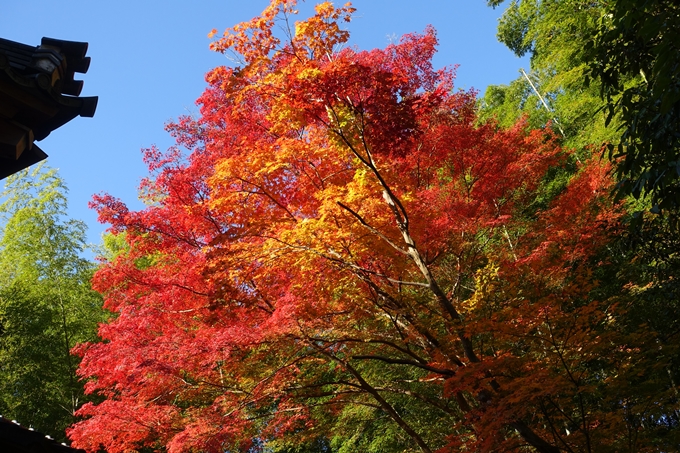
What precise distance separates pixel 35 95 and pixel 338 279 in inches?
211

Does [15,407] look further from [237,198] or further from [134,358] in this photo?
[237,198]

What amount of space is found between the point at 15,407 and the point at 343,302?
11.9 meters

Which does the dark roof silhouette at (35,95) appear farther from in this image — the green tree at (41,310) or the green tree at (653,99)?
the green tree at (41,310)

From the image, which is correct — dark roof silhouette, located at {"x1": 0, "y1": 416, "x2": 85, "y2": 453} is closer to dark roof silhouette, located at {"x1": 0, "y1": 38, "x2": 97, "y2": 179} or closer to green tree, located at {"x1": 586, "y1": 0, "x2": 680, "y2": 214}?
dark roof silhouette, located at {"x1": 0, "y1": 38, "x2": 97, "y2": 179}

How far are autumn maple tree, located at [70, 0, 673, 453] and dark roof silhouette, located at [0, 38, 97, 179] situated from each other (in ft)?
12.6

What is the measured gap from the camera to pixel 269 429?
10047mm

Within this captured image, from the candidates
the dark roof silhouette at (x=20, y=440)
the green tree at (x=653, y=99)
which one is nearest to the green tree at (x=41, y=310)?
the dark roof silhouette at (x=20, y=440)

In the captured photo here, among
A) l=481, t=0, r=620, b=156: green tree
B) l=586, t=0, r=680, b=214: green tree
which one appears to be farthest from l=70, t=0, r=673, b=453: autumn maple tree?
l=481, t=0, r=620, b=156: green tree

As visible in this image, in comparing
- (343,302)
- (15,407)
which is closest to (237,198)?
(343,302)

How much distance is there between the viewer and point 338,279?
8.25 metres

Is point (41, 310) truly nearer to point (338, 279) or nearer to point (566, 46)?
point (338, 279)

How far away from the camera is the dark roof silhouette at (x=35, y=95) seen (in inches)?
144

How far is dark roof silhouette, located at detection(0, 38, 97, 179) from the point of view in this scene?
3652 millimetres

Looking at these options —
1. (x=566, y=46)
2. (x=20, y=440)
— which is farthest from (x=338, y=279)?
(x=566, y=46)
